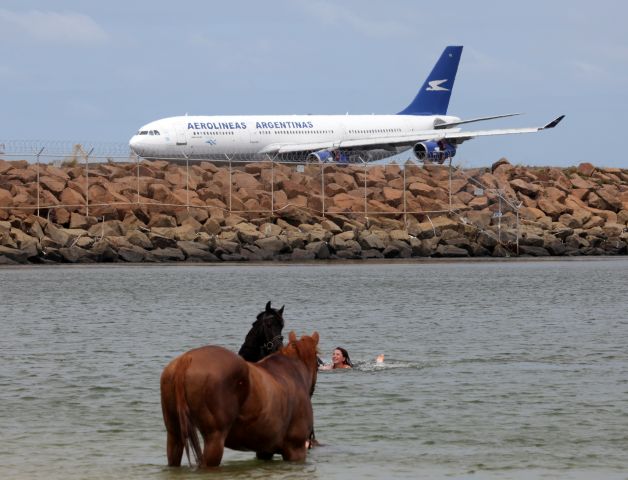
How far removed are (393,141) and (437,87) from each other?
12324 millimetres

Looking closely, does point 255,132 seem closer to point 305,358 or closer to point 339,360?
point 339,360

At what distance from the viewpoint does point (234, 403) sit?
Result: 11.0 meters

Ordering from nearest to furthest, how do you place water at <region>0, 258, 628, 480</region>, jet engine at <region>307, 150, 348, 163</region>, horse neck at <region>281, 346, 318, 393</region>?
1. horse neck at <region>281, 346, 318, 393</region>
2. water at <region>0, 258, 628, 480</region>
3. jet engine at <region>307, 150, 348, 163</region>

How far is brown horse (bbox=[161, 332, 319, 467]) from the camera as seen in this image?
35.4 feet

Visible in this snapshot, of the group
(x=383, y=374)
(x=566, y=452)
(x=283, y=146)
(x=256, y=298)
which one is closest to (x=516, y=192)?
(x=283, y=146)

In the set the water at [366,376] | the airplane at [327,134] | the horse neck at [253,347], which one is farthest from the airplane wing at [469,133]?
the horse neck at [253,347]

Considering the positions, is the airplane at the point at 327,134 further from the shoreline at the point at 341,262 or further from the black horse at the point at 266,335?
the black horse at the point at 266,335

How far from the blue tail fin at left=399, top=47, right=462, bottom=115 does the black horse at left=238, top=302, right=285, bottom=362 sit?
7874 centimetres

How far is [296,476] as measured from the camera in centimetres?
1235

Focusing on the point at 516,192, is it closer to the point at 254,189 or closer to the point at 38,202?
the point at 254,189

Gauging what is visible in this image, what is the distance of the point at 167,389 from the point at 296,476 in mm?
1921

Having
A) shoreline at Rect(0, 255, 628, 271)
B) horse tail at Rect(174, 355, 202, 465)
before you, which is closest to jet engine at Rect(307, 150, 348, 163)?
shoreline at Rect(0, 255, 628, 271)

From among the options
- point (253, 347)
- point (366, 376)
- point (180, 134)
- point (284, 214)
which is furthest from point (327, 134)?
point (253, 347)

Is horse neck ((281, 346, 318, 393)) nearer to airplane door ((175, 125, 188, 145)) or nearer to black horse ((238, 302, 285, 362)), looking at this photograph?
black horse ((238, 302, 285, 362))
